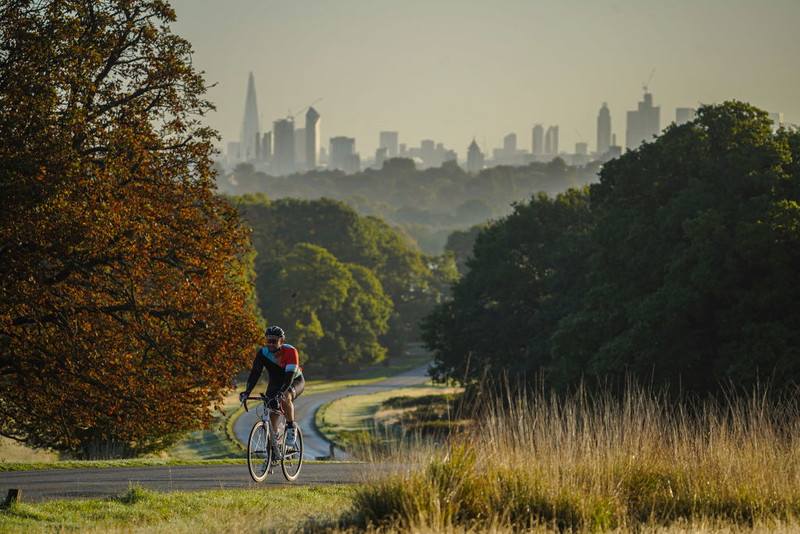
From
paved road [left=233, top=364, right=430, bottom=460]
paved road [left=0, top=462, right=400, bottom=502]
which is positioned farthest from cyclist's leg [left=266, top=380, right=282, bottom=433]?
paved road [left=233, top=364, right=430, bottom=460]

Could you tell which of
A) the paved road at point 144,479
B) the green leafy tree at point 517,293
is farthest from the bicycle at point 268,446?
the green leafy tree at point 517,293

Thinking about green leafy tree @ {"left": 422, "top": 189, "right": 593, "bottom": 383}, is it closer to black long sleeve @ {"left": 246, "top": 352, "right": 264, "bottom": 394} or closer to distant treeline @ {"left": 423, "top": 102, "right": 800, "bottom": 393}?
distant treeline @ {"left": 423, "top": 102, "right": 800, "bottom": 393}

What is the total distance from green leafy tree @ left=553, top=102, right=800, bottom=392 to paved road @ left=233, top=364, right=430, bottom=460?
1188cm

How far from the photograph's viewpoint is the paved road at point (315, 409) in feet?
143

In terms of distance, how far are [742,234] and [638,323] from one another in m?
4.39

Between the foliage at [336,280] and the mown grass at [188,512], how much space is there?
62688 millimetres

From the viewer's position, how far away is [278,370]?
13727 millimetres

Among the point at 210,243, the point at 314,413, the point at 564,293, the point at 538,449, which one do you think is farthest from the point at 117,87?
the point at 314,413

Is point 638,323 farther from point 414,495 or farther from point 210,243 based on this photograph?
point 414,495

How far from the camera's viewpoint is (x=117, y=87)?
814 inches

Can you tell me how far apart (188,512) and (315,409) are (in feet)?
157

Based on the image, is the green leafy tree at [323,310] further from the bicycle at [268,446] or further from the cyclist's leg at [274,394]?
the cyclist's leg at [274,394]

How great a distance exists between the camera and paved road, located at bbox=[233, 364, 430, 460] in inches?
1712

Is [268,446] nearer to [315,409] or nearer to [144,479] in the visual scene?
[144,479]
